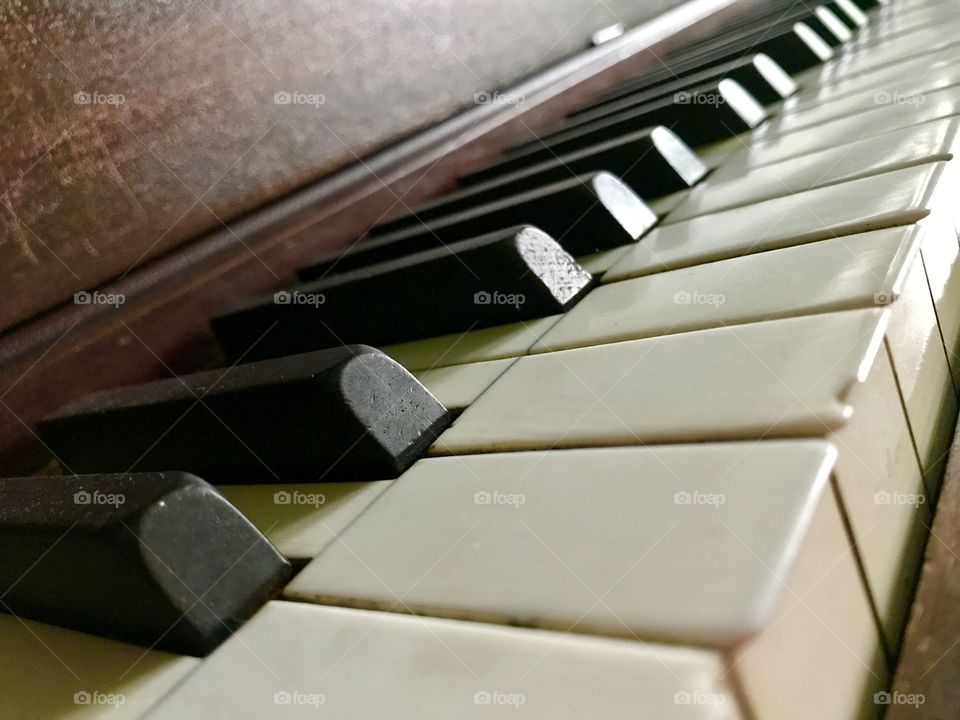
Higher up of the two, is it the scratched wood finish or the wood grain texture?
the scratched wood finish

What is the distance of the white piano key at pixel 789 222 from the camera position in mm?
686

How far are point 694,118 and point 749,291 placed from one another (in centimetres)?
65

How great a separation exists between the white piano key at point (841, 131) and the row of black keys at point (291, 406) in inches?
2.8

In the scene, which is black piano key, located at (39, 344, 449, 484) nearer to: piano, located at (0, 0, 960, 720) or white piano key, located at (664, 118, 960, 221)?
piano, located at (0, 0, 960, 720)

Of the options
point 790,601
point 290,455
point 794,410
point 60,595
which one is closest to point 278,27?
point 290,455

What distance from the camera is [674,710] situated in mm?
327

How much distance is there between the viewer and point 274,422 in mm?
680

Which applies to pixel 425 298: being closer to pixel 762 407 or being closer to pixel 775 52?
pixel 762 407

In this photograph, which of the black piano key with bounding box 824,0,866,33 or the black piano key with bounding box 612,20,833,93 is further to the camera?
the black piano key with bounding box 824,0,866,33

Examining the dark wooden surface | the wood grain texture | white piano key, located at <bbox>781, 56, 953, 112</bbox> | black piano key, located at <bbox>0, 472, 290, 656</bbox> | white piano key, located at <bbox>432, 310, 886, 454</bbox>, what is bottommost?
the wood grain texture

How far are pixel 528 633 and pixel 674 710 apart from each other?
102 mm

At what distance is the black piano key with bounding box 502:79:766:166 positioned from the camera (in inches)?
47.7

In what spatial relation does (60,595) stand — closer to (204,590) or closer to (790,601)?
(204,590)

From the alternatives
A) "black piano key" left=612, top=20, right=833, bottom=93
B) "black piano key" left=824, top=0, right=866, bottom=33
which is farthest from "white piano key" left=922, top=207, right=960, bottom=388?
"black piano key" left=824, top=0, right=866, bottom=33
